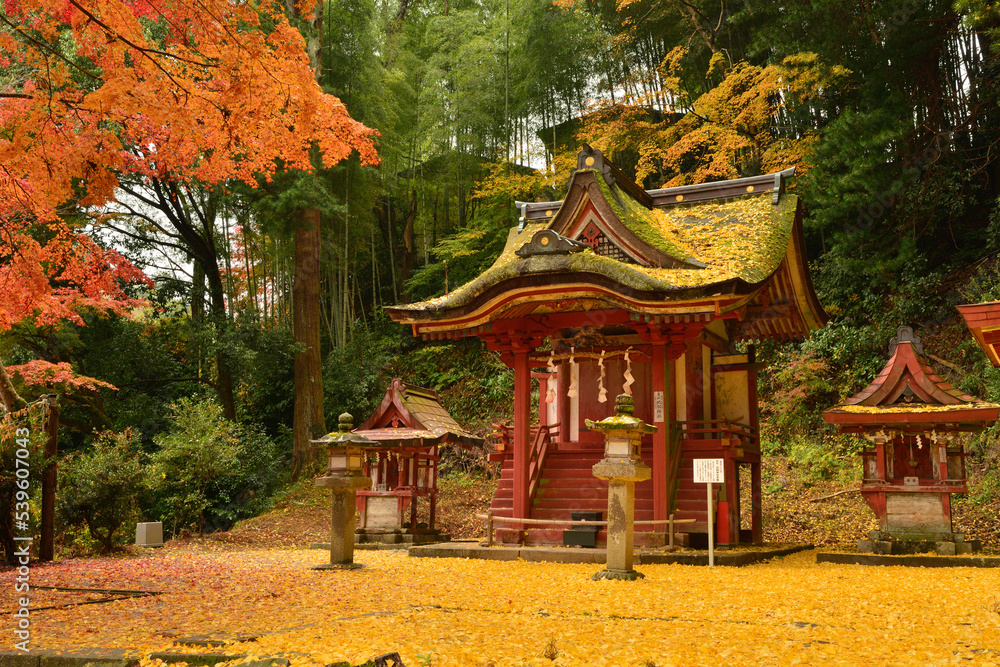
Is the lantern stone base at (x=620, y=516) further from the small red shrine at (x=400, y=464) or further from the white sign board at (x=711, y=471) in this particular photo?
the small red shrine at (x=400, y=464)

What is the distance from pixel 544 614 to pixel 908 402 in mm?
7307

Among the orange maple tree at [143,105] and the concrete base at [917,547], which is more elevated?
the orange maple tree at [143,105]

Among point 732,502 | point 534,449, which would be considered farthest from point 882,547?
point 534,449

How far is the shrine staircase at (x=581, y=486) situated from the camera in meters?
10.7

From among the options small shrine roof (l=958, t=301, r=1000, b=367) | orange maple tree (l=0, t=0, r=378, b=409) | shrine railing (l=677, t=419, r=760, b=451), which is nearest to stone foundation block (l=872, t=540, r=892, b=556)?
shrine railing (l=677, t=419, r=760, b=451)

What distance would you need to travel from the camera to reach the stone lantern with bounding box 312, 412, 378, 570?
344 inches

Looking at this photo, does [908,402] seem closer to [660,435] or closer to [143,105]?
[660,435]

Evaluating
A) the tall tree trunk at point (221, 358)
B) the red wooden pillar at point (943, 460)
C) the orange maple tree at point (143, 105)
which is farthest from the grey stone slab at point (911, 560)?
the tall tree trunk at point (221, 358)

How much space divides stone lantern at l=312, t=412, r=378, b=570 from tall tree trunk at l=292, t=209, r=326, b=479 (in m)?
10.2

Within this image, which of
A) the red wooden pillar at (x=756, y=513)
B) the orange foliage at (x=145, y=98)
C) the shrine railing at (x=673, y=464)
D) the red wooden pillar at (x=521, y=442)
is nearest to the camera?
the orange foliage at (x=145, y=98)

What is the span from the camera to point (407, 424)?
12.6 meters

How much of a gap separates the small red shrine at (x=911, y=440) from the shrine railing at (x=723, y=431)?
54.3 inches

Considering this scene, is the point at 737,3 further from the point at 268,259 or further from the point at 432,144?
the point at 268,259

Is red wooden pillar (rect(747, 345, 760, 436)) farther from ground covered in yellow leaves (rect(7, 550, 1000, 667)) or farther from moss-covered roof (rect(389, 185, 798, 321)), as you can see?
ground covered in yellow leaves (rect(7, 550, 1000, 667))
